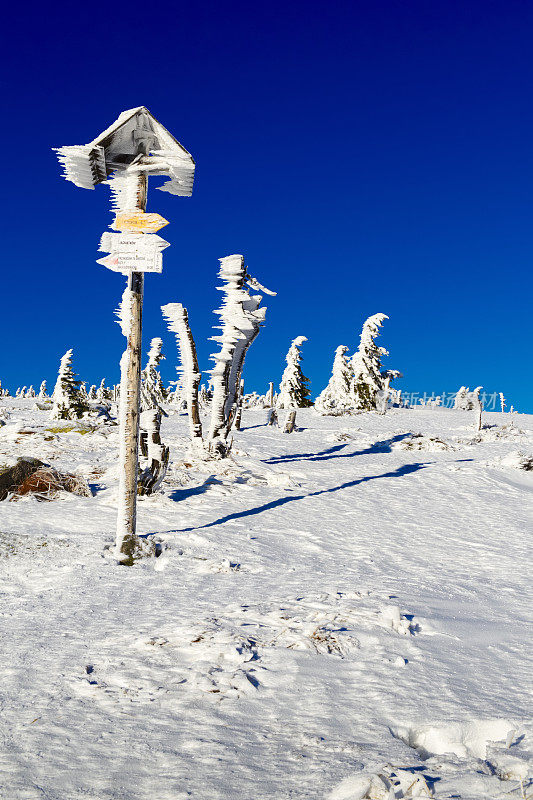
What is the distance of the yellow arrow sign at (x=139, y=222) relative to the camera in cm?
696

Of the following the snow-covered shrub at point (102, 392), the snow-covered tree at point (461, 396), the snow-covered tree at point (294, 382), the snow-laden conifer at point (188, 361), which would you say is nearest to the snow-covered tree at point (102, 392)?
the snow-covered shrub at point (102, 392)

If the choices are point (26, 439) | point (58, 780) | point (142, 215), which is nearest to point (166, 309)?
point (26, 439)

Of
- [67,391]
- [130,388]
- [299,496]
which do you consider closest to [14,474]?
[130,388]

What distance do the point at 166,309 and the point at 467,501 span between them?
8.67 meters

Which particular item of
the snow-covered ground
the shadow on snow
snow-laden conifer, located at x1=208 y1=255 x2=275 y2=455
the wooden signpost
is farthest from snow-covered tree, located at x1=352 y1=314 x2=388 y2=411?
the wooden signpost

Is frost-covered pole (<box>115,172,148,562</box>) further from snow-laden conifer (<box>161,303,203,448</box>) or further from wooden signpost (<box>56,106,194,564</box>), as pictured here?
snow-laden conifer (<box>161,303,203,448</box>)

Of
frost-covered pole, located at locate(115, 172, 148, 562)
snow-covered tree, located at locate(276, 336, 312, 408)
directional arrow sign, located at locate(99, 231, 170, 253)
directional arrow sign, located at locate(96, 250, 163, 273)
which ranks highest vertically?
snow-covered tree, located at locate(276, 336, 312, 408)

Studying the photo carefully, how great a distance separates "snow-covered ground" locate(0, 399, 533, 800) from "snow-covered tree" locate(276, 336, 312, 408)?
38717mm

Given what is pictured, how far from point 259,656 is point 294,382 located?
44936 millimetres

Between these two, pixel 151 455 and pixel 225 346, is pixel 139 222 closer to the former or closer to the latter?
pixel 151 455

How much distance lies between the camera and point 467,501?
40.9 ft

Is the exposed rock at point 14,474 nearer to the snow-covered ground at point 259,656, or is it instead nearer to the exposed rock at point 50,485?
the exposed rock at point 50,485

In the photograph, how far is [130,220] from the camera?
7.00m

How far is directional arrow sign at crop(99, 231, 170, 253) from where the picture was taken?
22.6 ft
